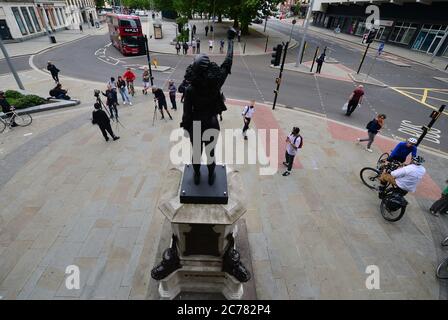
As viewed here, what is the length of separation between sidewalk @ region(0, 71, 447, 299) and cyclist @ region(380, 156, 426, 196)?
3.09ft

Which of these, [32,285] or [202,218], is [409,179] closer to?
[202,218]

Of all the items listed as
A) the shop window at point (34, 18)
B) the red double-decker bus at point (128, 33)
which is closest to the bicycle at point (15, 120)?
the red double-decker bus at point (128, 33)

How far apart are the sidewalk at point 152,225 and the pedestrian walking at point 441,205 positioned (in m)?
0.24

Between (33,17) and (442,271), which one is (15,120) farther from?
(33,17)

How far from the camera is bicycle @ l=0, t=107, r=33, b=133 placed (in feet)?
32.4

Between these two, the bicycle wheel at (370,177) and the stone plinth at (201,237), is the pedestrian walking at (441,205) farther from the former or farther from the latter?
the stone plinth at (201,237)

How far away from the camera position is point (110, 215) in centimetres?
596

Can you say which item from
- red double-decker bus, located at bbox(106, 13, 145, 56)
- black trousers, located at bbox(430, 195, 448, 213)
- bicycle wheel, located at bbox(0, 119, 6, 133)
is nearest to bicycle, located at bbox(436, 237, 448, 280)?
black trousers, located at bbox(430, 195, 448, 213)

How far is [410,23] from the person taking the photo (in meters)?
31.8

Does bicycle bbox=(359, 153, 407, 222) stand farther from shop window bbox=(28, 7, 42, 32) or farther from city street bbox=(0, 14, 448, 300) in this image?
shop window bbox=(28, 7, 42, 32)

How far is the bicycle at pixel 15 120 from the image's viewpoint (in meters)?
9.88

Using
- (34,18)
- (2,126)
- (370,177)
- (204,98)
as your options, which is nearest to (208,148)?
(204,98)

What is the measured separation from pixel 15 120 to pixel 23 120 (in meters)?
0.29

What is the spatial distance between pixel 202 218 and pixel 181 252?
38.7 inches
